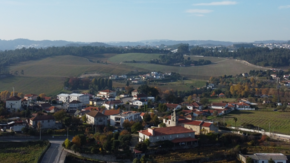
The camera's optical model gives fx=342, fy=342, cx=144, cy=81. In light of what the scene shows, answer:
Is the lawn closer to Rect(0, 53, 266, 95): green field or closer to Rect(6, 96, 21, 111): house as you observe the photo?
Rect(6, 96, 21, 111): house

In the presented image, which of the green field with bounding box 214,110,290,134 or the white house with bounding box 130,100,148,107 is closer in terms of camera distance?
the green field with bounding box 214,110,290,134

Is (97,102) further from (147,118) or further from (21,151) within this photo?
(21,151)

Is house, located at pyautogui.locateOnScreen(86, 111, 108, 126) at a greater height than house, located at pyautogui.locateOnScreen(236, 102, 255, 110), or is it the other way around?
house, located at pyautogui.locateOnScreen(86, 111, 108, 126)

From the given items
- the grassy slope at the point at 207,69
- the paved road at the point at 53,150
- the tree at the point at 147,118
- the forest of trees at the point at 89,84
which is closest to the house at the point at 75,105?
the tree at the point at 147,118

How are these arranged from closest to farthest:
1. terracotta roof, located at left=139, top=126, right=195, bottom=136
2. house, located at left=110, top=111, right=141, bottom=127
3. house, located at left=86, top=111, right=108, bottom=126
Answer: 1. terracotta roof, located at left=139, top=126, right=195, bottom=136
2. house, located at left=86, top=111, right=108, bottom=126
3. house, located at left=110, top=111, right=141, bottom=127

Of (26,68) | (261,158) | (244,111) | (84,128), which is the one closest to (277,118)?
(244,111)

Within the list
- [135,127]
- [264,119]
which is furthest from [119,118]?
[264,119]

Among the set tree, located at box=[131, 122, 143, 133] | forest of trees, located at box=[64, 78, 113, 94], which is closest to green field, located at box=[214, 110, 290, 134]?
tree, located at box=[131, 122, 143, 133]
